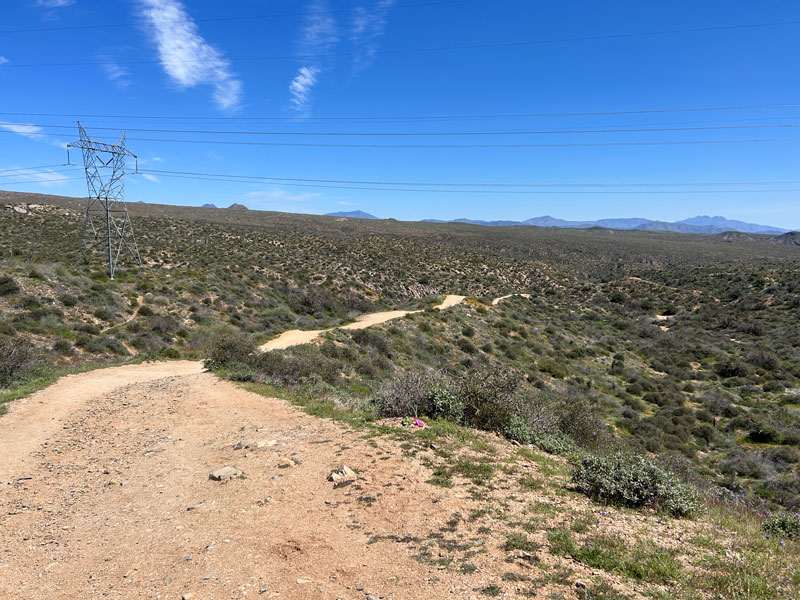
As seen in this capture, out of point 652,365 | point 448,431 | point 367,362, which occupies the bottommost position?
point 652,365

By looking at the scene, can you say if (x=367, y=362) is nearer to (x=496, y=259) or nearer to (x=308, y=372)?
(x=308, y=372)

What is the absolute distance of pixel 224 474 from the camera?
280 inches

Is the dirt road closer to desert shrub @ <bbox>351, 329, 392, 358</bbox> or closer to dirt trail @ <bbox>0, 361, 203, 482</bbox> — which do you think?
dirt trail @ <bbox>0, 361, 203, 482</bbox>

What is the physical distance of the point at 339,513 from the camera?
5906 mm

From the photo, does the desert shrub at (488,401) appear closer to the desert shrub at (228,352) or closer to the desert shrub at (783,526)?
the desert shrub at (783,526)

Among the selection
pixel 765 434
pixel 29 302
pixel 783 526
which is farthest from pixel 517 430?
pixel 29 302

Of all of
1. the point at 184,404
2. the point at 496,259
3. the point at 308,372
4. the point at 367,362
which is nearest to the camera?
the point at 184,404

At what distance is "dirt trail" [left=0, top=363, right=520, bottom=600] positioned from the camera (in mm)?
4586

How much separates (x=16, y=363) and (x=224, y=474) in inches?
451

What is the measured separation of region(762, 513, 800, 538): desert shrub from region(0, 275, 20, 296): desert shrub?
29281mm

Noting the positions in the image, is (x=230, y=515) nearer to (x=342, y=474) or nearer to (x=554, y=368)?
(x=342, y=474)

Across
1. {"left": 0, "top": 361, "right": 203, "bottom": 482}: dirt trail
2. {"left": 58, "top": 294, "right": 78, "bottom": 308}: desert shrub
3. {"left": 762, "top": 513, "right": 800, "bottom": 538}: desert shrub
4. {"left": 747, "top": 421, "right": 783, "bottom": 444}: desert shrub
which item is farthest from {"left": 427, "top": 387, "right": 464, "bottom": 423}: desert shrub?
{"left": 58, "top": 294, "right": 78, "bottom": 308}: desert shrub

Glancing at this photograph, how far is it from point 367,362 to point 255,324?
35.3 feet

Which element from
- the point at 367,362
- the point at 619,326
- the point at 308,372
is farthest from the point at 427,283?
the point at 308,372
